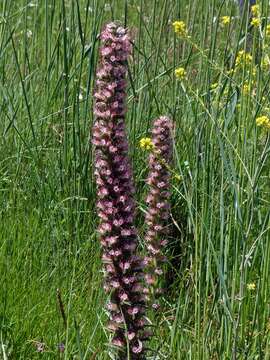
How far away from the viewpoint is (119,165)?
1.96 m

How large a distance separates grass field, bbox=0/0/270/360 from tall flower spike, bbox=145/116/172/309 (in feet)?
0.19

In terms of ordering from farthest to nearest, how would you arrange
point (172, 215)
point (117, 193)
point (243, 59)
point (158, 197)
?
1. point (172, 215)
2. point (158, 197)
3. point (243, 59)
4. point (117, 193)

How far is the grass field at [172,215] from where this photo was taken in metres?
2.11

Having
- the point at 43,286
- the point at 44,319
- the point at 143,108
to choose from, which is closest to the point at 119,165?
the point at 44,319

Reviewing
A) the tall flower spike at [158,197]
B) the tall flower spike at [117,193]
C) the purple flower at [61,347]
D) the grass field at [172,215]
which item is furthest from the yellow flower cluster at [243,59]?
the purple flower at [61,347]

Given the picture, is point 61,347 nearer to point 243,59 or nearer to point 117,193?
point 117,193

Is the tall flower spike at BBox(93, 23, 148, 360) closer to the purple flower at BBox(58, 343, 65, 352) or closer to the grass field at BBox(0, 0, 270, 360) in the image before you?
the grass field at BBox(0, 0, 270, 360)

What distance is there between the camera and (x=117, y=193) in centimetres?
196

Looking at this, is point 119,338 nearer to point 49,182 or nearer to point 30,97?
point 49,182

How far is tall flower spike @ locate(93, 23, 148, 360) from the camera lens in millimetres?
1938

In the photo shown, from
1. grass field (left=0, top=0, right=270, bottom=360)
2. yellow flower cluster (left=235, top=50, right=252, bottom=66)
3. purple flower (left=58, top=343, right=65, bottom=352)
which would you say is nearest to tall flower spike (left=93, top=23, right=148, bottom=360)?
grass field (left=0, top=0, right=270, bottom=360)

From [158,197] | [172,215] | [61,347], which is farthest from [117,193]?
[172,215]

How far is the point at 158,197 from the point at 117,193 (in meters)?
0.62

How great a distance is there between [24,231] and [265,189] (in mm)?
823
